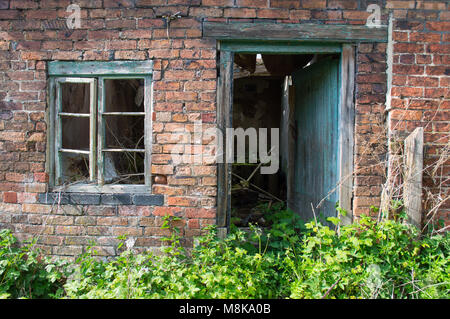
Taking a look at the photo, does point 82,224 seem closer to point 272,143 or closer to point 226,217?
point 226,217

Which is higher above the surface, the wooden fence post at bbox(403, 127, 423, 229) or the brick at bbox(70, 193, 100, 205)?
the wooden fence post at bbox(403, 127, 423, 229)

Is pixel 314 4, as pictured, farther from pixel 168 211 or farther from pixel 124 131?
pixel 124 131

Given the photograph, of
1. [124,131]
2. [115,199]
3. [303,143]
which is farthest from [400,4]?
[124,131]

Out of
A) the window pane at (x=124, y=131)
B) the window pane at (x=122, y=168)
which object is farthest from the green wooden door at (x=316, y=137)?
the window pane at (x=124, y=131)

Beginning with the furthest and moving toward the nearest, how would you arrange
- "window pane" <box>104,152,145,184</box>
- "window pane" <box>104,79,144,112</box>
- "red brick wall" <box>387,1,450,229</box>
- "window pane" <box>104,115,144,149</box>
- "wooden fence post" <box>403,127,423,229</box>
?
"window pane" <box>104,79,144,112</box> → "window pane" <box>104,115,144,149</box> → "window pane" <box>104,152,145,184</box> → "red brick wall" <box>387,1,450,229</box> → "wooden fence post" <box>403,127,423,229</box>

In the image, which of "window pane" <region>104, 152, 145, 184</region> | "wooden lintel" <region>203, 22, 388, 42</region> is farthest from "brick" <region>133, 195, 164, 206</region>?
"wooden lintel" <region>203, 22, 388, 42</region>

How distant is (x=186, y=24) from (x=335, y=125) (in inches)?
72.3

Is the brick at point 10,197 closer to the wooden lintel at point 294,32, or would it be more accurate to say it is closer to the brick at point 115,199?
the brick at point 115,199

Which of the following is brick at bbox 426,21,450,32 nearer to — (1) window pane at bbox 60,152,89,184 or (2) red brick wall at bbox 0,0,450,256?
(2) red brick wall at bbox 0,0,450,256

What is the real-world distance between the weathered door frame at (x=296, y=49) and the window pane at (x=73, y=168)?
5.28 ft

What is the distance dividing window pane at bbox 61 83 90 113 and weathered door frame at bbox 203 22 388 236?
2.01 m

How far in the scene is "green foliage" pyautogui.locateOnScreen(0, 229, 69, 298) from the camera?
283cm

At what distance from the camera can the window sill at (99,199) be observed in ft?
10.8

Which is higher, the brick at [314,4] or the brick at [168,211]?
the brick at [314,4]
